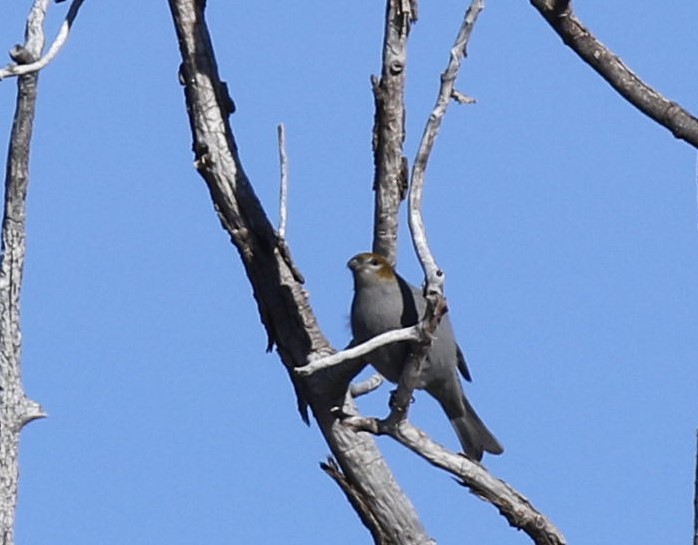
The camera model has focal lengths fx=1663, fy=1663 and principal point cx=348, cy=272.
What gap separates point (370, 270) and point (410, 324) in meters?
0.36

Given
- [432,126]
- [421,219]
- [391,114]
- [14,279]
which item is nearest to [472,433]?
[391,114]

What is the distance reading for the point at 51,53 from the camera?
6.67 metres

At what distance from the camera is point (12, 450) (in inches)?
263

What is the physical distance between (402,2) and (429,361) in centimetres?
169

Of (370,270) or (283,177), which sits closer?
(283,177)

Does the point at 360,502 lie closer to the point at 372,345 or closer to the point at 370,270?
the point at 372,345

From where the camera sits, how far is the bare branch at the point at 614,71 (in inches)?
255

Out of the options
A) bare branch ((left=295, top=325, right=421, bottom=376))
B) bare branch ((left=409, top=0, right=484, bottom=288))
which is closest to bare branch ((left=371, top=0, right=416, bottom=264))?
bare branch ((left=409, top=0, right=484, bottom=288))

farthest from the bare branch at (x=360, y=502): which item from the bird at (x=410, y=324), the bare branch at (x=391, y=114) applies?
the bare branch at (x=391, y=114)

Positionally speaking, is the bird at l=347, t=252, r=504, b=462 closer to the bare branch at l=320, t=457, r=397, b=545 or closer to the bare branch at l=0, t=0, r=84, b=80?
the bare branch at l=320, t=457, r=397, b=545

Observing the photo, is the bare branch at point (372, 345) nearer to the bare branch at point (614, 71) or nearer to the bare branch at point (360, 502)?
the bare branch at point (360, 502)

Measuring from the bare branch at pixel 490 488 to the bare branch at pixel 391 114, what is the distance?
0.97 metres

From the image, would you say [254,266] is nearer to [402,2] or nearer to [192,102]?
[192,102]

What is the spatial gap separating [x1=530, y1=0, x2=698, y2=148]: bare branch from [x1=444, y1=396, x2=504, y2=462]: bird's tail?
6.32 ft
